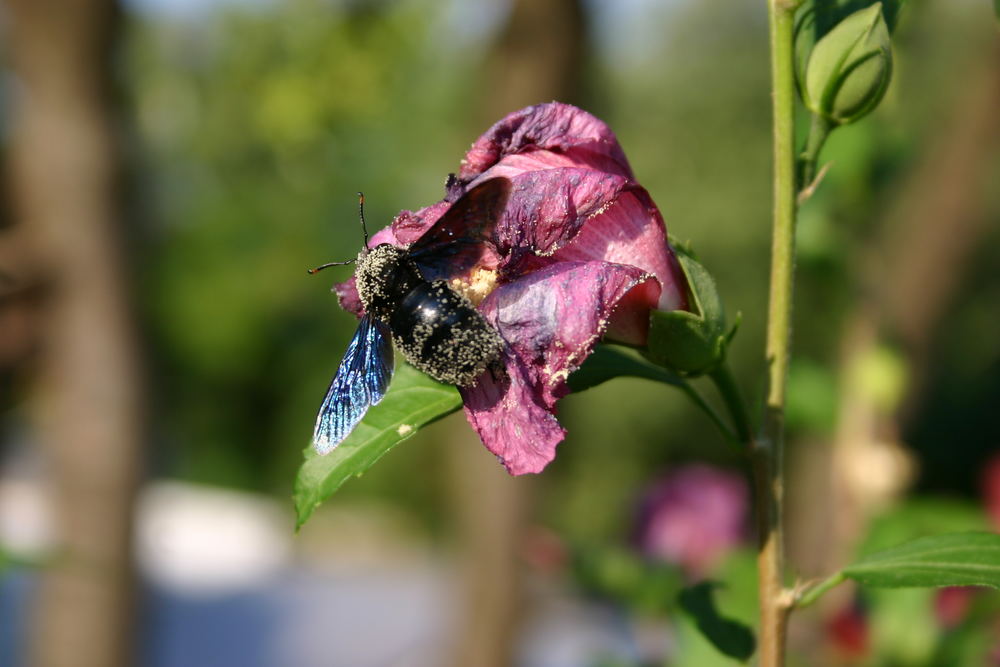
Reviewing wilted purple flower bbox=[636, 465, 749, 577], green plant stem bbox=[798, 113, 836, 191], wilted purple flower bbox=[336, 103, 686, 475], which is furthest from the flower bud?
wilted purple flower bbox=[636, 465, 749, 577]

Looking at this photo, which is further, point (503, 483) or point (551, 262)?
point (503, 483)

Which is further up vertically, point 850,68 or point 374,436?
point 850,68

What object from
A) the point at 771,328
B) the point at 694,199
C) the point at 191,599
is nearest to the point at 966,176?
the point at 771,328

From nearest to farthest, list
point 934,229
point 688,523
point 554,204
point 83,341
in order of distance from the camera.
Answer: point 554,204 < point 688,523 < point 934,229 < point 83,341

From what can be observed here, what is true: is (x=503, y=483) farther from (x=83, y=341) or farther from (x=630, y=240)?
(x=630, y=240)

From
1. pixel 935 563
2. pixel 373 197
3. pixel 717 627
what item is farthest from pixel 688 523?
pixel 373 197

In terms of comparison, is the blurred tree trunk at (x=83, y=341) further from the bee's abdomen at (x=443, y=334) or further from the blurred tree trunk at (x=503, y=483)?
the bee's abdomen at (x=443, y=334)
